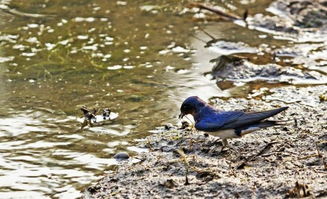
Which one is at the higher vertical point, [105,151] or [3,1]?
[3,1]

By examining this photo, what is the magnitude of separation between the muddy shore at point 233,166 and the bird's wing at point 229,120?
22 centimetres

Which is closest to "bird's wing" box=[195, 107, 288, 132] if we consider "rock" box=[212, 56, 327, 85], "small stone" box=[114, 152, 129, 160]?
"small stone" box=[114, 152, 129, 160]

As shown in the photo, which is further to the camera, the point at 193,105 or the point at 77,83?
the point at 77,83

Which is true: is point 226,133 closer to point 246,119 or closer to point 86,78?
point 246,119

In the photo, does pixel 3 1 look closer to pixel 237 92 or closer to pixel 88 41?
pixel 88 41

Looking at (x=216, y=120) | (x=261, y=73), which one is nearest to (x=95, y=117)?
(x=216, y=120)

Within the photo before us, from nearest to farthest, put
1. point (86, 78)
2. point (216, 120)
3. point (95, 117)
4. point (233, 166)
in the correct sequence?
point (233, 166), point (216, 120), point (95, 117), point (86, 78)

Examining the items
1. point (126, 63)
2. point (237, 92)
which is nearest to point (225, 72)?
point (237, 92)

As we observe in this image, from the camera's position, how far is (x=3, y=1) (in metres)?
10.6

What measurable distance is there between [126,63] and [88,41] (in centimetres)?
97

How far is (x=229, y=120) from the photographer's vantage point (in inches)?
215

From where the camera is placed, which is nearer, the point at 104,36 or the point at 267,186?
the point at 267,186

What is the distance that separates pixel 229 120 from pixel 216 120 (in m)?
0.11

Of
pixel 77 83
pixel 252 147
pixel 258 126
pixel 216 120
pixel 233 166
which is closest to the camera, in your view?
pixel 233 166
